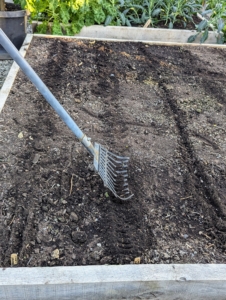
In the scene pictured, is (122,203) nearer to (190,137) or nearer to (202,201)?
(202,201)

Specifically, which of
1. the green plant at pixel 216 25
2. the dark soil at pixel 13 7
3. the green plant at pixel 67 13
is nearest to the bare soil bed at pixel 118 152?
the green plant at pixel 67 13

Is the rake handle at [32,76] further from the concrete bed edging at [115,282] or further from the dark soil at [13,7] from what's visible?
the dark soil at [13,7]

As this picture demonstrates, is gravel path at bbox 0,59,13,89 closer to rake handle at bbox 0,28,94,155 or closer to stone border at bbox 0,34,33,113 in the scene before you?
stone border at bbox 0,34,33,113

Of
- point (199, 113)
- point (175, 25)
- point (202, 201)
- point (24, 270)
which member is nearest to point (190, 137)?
point (199, 113)

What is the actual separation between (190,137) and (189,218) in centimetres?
98

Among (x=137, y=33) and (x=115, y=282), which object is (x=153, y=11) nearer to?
(x=137, y=33)

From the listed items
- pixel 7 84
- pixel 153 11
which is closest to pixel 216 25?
pixel 153 11

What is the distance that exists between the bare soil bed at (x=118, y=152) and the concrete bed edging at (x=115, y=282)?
8.7 inches

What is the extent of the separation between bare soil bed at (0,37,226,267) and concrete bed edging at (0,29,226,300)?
22cm

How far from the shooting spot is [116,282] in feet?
5.49

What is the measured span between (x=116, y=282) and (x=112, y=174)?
89 cm

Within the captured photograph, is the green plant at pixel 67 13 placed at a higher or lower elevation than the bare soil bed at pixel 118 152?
higher

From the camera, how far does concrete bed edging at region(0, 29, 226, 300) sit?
1.64 meters

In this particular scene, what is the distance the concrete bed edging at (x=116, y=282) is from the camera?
1.64 metres
